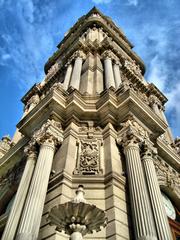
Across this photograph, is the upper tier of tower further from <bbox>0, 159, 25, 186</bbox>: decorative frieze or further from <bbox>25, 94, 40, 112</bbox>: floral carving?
<bbox>0, 159, 25, 186</bbox>: decorative frieze

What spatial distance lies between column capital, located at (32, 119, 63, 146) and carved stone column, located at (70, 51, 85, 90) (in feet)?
14.5

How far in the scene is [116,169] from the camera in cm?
986

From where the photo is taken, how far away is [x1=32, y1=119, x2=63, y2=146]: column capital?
10.9m

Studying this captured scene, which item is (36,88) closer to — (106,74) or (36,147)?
(106,74)

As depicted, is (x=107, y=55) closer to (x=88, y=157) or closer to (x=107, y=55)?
(x=107, y=55)

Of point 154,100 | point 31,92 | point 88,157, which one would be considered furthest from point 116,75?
point 31,92

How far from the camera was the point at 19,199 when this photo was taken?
9.52 m

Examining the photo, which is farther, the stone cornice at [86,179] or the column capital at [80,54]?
the column capital at [80,54]

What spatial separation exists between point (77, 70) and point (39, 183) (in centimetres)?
1022

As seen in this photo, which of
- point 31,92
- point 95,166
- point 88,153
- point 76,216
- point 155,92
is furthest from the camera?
point 31,92

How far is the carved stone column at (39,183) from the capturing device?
7805 millimetres

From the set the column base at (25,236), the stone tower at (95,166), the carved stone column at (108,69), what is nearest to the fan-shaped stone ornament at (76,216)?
the stone tower at (95,166)

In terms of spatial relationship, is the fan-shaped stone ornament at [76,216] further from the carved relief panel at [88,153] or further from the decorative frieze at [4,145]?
the decorative frieze at [4,145]

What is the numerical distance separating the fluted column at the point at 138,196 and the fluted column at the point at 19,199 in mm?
3736
